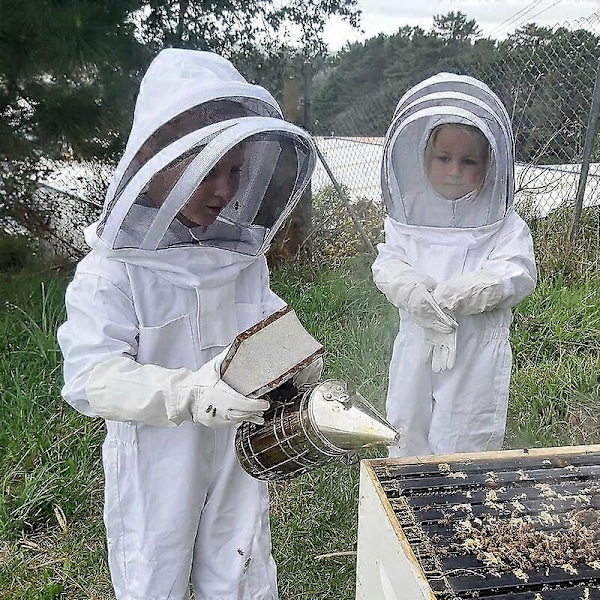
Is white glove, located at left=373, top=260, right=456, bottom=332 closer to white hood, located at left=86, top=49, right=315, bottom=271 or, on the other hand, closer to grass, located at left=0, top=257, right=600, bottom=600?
white hood, located at left=86, top=49, right=315, bottom=271

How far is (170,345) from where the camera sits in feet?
5.69

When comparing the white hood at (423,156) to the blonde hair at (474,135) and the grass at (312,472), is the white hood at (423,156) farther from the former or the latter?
the grass at (312,472)

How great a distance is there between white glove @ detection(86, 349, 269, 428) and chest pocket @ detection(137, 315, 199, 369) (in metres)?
0.13

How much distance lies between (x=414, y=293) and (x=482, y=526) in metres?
0.94

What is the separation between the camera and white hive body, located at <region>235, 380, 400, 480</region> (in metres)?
1.42

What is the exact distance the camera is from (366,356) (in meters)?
4.14

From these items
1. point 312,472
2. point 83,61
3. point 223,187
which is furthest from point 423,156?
point 83,61

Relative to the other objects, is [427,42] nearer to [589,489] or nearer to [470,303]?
[470,303]

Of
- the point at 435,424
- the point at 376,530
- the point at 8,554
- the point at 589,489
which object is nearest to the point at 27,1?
the point at 8,554

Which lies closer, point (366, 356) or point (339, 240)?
point (366, 356)

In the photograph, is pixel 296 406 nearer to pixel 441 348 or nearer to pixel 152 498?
pixel 152 498

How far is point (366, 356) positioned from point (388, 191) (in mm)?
1818

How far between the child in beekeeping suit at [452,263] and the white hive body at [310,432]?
87 cm

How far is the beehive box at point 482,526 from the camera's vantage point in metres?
1.35
